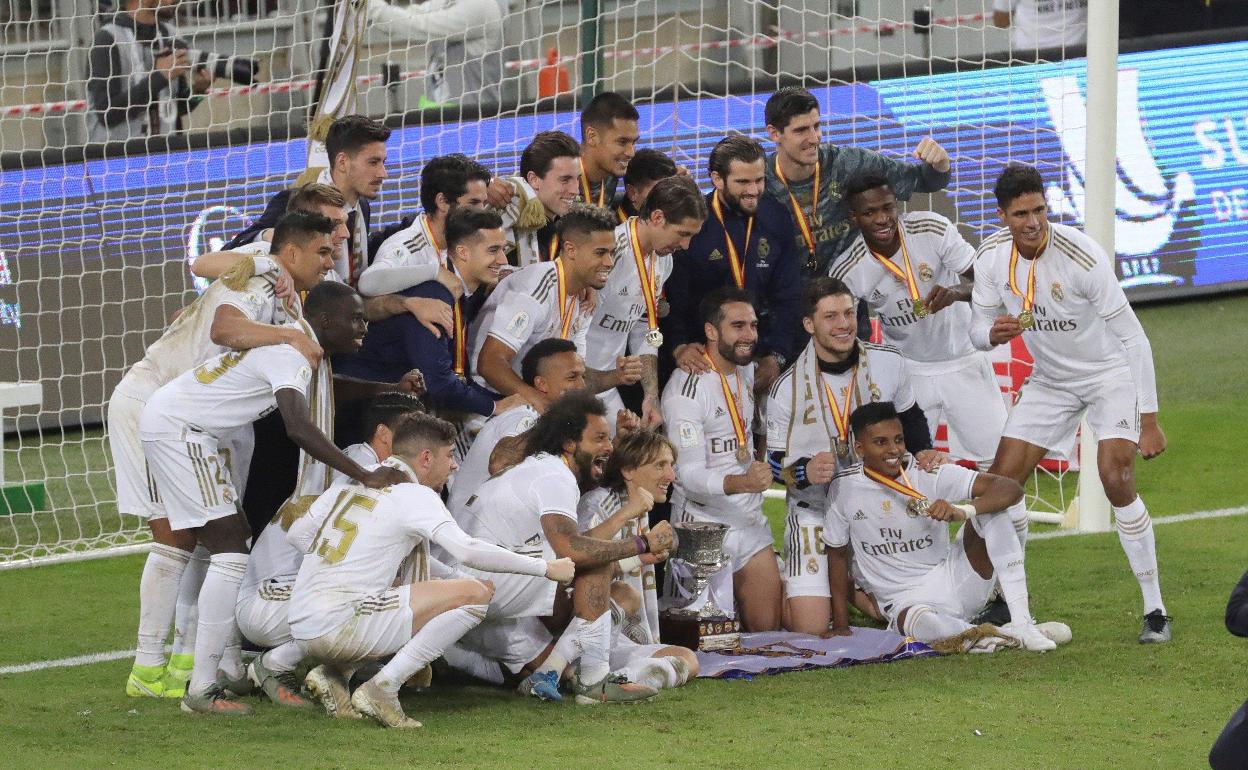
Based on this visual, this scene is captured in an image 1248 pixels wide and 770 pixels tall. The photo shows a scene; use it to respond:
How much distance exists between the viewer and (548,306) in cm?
686

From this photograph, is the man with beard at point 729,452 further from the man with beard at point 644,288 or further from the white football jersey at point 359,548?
the white football jersey at point 359,548

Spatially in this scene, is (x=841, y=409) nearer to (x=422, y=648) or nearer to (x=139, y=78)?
(x=422, y=648)

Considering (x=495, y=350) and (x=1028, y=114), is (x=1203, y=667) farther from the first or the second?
(x=1028, y=114)

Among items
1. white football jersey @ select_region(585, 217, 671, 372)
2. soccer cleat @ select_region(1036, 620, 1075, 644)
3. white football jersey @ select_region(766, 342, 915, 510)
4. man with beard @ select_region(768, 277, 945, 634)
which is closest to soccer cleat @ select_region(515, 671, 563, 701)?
man with beard @ select_region(768, 277, 945, 634)

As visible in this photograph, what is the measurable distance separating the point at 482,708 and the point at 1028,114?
683 cm

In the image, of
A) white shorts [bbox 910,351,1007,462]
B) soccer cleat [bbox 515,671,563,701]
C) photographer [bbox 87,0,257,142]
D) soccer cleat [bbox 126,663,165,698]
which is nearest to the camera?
soccer cleat [bbox 515,671,563,701]

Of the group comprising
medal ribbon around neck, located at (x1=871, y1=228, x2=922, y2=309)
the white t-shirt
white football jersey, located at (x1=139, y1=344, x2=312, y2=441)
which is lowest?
white football jersey, located at (x1=139, y1=344, x2=312, y2=441)

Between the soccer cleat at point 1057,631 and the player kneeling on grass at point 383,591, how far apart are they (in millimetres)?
2128

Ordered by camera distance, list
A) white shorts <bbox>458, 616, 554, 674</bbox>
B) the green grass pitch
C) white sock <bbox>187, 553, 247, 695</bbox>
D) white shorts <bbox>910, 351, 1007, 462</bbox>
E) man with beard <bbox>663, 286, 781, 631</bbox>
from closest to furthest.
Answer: the green grass pitch → white sock <bbox>187, 553, 247, 695</bbox> → white shorts <bbox>458, 616, 554, 674</bbox> → man with beard <bbox>663, 286, 781, 631</bbox> → white shorts <bbox>910, 351, 1007, 462</bbox>

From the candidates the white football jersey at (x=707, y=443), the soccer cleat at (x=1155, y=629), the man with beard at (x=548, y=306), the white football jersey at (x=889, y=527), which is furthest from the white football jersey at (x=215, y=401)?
the soccer cleat at (x=1155, y=629)

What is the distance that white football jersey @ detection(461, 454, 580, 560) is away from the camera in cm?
619

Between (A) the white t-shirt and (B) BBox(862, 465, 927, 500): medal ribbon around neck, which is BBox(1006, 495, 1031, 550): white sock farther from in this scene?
(A) the white t-shirt

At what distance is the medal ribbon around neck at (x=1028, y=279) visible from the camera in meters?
7.00

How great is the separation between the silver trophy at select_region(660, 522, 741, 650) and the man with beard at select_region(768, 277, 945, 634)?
1.22ft
